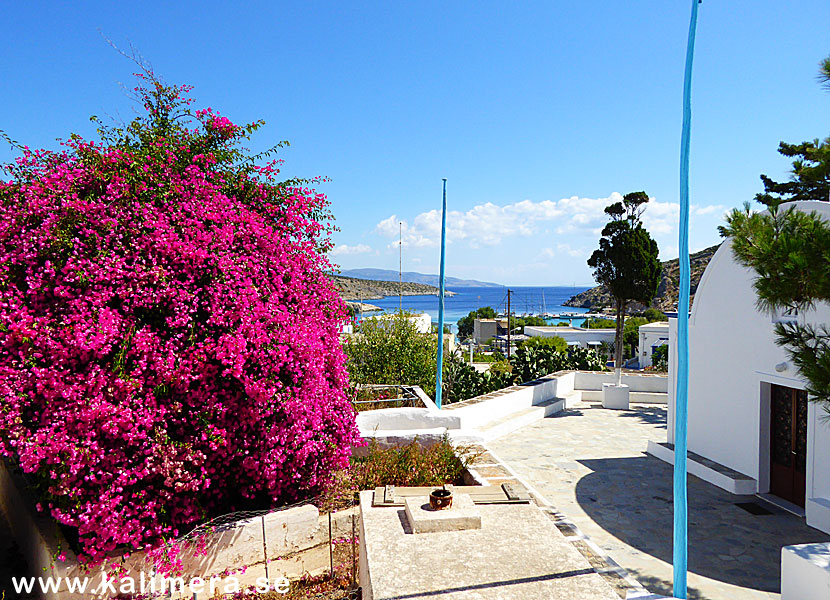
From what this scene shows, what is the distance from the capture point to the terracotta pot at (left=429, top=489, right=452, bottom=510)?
5.31 metres

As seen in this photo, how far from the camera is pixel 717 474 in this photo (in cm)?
956

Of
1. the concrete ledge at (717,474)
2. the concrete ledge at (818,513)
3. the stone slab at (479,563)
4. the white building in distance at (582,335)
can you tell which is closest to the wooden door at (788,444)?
the concrete ledge at (717,474)

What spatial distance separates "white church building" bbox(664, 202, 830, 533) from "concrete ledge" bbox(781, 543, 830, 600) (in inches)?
128

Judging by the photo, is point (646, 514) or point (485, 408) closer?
point (646, 514)

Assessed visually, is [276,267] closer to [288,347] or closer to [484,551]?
[288,347]

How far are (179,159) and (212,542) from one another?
4523 millimetres

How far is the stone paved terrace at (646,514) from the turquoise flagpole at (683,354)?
1.75 metres

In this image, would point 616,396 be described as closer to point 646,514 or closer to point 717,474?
point 717,474

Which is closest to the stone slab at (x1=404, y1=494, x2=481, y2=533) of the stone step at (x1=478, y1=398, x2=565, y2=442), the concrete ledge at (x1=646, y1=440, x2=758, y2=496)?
the concrete ledge at (x1=646, y1=440, x2=758, y2=496)

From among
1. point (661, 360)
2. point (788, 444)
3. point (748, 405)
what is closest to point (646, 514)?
point (788, 444)

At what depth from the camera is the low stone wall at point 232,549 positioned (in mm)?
5504

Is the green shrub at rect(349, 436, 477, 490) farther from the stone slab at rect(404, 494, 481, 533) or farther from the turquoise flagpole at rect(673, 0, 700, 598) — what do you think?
the turquoise flagpole at rect(673, 0, 700, 598)

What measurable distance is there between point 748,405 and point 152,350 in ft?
30.2

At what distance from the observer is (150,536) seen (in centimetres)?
549
